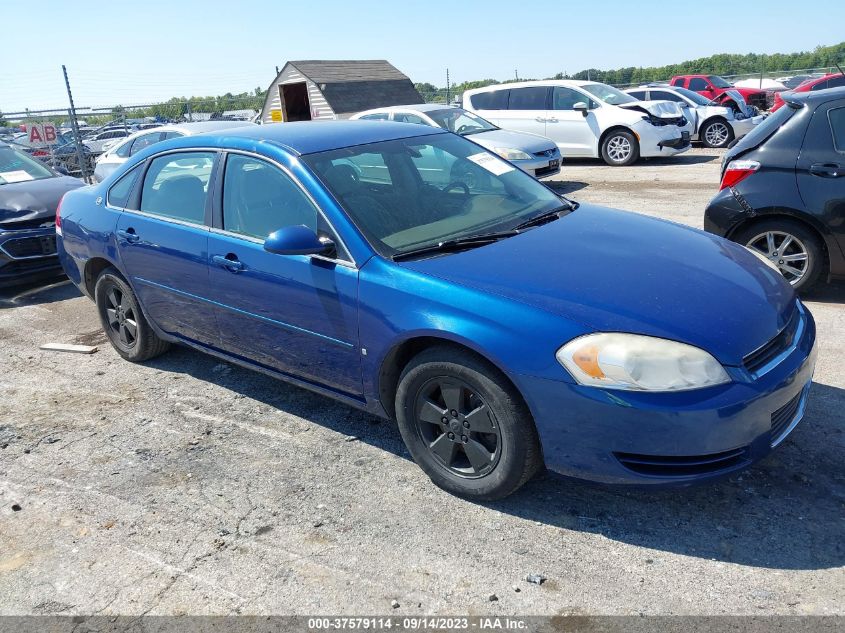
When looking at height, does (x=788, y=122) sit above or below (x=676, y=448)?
above

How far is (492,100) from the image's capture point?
1625 cm

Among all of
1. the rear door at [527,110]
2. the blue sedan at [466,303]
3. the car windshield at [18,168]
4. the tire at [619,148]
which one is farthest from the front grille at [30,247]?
the tire at [619,148]

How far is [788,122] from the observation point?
5738 millimetres

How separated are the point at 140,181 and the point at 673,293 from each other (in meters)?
3.60

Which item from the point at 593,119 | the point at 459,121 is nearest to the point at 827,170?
the point at 459,121

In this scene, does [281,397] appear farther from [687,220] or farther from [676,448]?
[687,220]

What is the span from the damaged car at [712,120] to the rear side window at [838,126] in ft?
40.1

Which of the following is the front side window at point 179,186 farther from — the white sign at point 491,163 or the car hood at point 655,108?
the car hood at point 655,108

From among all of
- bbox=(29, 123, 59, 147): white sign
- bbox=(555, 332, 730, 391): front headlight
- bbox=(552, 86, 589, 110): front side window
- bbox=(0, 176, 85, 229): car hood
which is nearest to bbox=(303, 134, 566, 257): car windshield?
bbox=(555, 332, 730, 391): front headlight

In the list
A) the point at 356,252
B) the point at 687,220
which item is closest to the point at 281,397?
the point at 356,252

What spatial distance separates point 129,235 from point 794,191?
483 cm

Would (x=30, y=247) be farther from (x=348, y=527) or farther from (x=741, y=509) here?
(x=741, y=509)

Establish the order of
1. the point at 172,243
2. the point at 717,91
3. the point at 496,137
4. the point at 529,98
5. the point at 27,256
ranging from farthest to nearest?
the point at 717,91 → the point at 529,98 → the point at 496,137 → the point at 27,256 → the point at 172,243

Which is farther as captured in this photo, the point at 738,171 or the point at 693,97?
the point at 693,97
